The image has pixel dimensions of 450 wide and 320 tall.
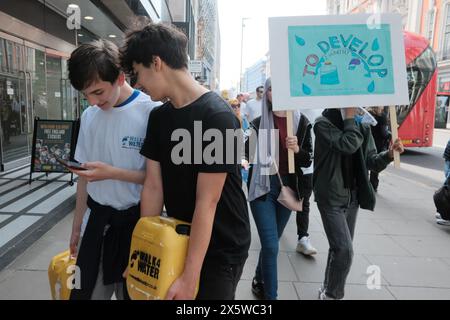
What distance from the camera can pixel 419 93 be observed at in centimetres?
1264

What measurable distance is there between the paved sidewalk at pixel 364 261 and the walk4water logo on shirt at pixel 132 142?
1945 mm

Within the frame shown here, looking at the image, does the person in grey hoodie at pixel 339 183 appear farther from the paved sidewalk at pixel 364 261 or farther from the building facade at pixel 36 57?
the building facade at pixel 36 57

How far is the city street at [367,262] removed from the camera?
10.9 ft

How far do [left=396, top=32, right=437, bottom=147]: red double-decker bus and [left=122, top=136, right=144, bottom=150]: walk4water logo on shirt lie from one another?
12327 mm

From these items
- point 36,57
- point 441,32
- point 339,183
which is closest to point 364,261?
point 339,183

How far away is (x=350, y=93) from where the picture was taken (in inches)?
104

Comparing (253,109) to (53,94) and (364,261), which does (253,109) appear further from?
(53,94)

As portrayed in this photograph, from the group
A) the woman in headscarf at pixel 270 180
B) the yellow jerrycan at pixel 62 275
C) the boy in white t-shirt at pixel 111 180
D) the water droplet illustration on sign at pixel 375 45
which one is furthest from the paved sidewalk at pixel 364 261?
the water droplet illustration on sign at pixel 375 45

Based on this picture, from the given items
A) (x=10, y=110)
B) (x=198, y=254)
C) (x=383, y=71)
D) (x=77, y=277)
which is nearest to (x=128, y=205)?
(x=77, y=277)

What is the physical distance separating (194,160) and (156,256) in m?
0.39

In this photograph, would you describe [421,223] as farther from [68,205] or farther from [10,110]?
[10,110]

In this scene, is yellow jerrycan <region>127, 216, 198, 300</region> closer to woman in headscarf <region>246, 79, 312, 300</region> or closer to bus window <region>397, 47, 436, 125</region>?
woman in headscarf <region>246, 79, 312, 300</region>

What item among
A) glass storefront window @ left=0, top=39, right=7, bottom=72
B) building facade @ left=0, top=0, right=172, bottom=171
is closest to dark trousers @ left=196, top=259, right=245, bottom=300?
building facade @ left=0, top=0, right=172, bottom=171

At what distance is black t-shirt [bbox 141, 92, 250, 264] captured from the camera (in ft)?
4.73
